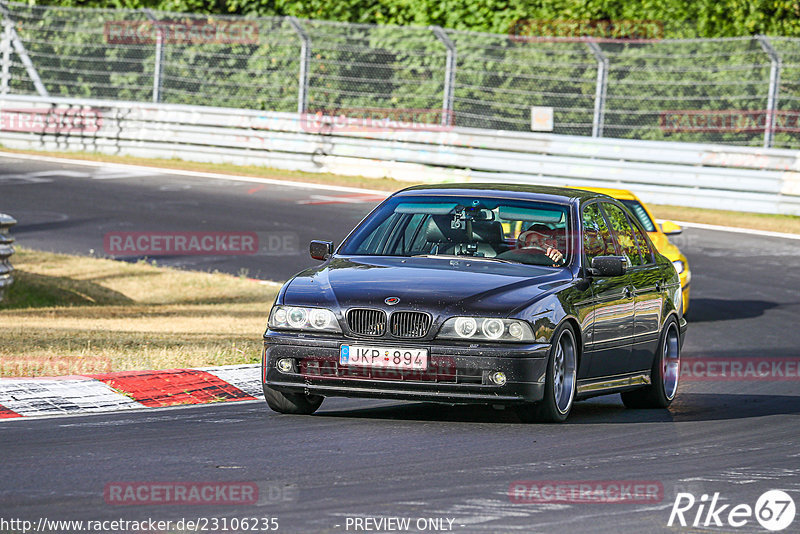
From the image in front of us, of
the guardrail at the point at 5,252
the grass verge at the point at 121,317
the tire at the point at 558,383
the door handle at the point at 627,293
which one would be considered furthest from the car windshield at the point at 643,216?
the tire at the point at 558,383

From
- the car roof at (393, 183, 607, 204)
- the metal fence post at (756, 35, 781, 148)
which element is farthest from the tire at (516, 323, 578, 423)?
the metal fence post at (756, 35, 781, 148)

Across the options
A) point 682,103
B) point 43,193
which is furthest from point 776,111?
point 43,193

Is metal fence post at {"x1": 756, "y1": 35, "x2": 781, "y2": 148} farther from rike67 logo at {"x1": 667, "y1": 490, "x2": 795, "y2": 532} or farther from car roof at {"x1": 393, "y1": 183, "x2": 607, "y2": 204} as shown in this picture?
rike67 logo at {"x1": 667, "y1": 490, "x2": 795, "y2": 532}

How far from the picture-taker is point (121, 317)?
1506cm

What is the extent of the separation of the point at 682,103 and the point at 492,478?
19601 millimetres

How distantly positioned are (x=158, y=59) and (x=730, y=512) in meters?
24.5

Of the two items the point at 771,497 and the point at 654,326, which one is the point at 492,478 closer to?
the point at 771,497

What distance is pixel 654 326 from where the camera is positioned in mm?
9977

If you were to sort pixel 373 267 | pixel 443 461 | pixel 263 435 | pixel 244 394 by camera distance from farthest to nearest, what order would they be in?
1. pixel 244 394
2. pixel 373 267
3. pixel 263 435
4. pixel 443 461

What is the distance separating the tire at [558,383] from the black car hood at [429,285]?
1.03 feet

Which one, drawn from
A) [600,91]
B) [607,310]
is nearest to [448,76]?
[600,91]

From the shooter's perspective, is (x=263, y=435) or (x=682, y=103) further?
(x=682, y=103)

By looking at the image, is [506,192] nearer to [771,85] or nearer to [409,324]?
[409,324]

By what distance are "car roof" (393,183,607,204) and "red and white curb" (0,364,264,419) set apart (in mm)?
1735
